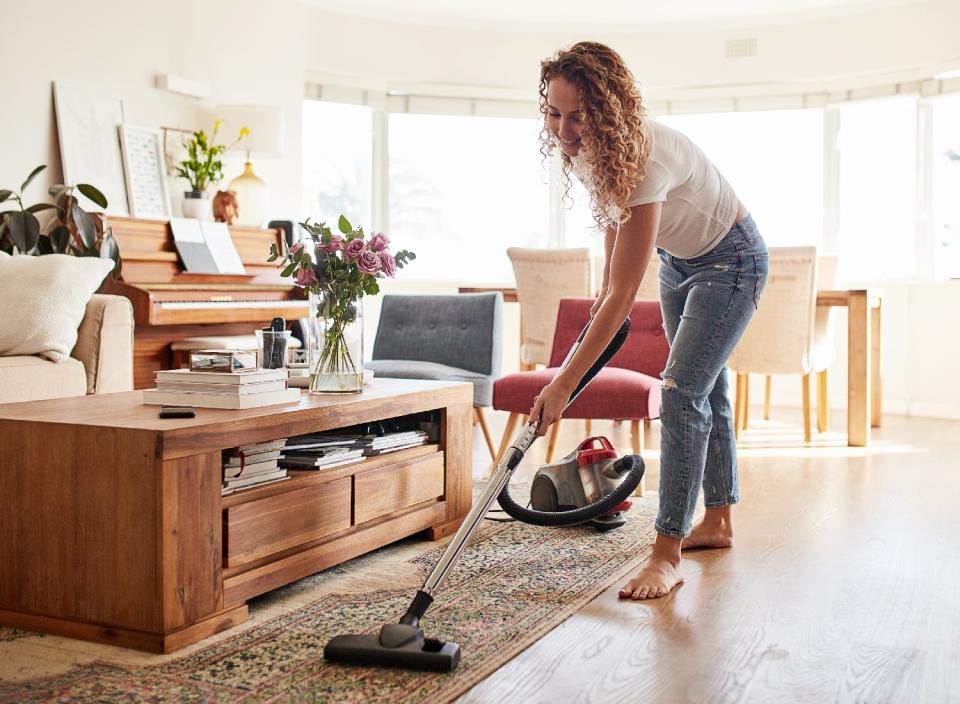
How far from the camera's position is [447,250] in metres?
7.03

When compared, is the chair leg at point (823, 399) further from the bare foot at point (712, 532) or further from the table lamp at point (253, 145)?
the table lamp at point (253, 145)

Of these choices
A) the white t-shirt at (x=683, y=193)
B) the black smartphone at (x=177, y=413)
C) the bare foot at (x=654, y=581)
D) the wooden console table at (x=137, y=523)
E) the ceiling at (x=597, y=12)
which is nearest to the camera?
the wooden console table at (x=137, y=523)

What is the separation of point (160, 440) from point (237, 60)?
4408mm

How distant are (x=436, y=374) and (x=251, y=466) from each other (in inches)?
67.5

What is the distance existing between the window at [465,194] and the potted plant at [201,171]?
1863 mm

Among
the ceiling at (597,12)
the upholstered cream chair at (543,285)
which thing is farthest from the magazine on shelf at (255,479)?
the ceiling at (597,12)

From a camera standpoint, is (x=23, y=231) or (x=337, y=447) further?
(x=23, y=231)

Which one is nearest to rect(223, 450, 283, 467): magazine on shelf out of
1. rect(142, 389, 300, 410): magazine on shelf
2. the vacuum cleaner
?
rect(142, 389, 300, 410): magazine on shelf

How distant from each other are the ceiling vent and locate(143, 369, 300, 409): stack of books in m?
5.26

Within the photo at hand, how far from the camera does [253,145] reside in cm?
523

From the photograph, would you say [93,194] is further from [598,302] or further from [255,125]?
[598,302]

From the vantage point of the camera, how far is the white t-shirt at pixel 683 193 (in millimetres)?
2084

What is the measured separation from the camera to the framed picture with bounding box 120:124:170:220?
4957 millimetres

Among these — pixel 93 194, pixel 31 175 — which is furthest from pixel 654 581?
pixel 31 175
